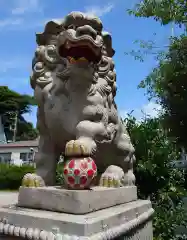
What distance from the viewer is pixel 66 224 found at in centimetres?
133

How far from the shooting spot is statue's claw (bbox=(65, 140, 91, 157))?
5.22ft

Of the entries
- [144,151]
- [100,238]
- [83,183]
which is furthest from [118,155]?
[144,151]

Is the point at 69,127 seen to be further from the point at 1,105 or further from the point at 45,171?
the point at 1,105

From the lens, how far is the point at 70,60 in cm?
180

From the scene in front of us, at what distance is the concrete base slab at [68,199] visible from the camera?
1.46 meters

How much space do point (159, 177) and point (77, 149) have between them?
2.63 metres

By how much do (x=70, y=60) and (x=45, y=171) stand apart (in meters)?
0.77

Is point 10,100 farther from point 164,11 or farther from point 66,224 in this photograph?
point 66,224

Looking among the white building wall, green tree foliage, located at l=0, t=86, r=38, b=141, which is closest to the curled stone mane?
the white building wall

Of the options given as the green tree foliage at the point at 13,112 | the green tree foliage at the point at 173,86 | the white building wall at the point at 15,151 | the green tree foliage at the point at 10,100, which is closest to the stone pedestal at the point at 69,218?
the green tree foliage at the point at 173,86

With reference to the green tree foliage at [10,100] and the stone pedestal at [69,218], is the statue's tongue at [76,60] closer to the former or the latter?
the stone pedestal at [69,218]

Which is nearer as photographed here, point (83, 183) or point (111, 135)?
point (83, 183)

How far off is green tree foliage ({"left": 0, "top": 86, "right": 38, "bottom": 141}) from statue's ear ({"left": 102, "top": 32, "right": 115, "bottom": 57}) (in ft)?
95.3

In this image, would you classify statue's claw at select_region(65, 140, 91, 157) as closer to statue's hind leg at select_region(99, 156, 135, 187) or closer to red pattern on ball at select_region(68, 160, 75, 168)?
red pattern on ball at select_region(68, 160, 75, 168)
